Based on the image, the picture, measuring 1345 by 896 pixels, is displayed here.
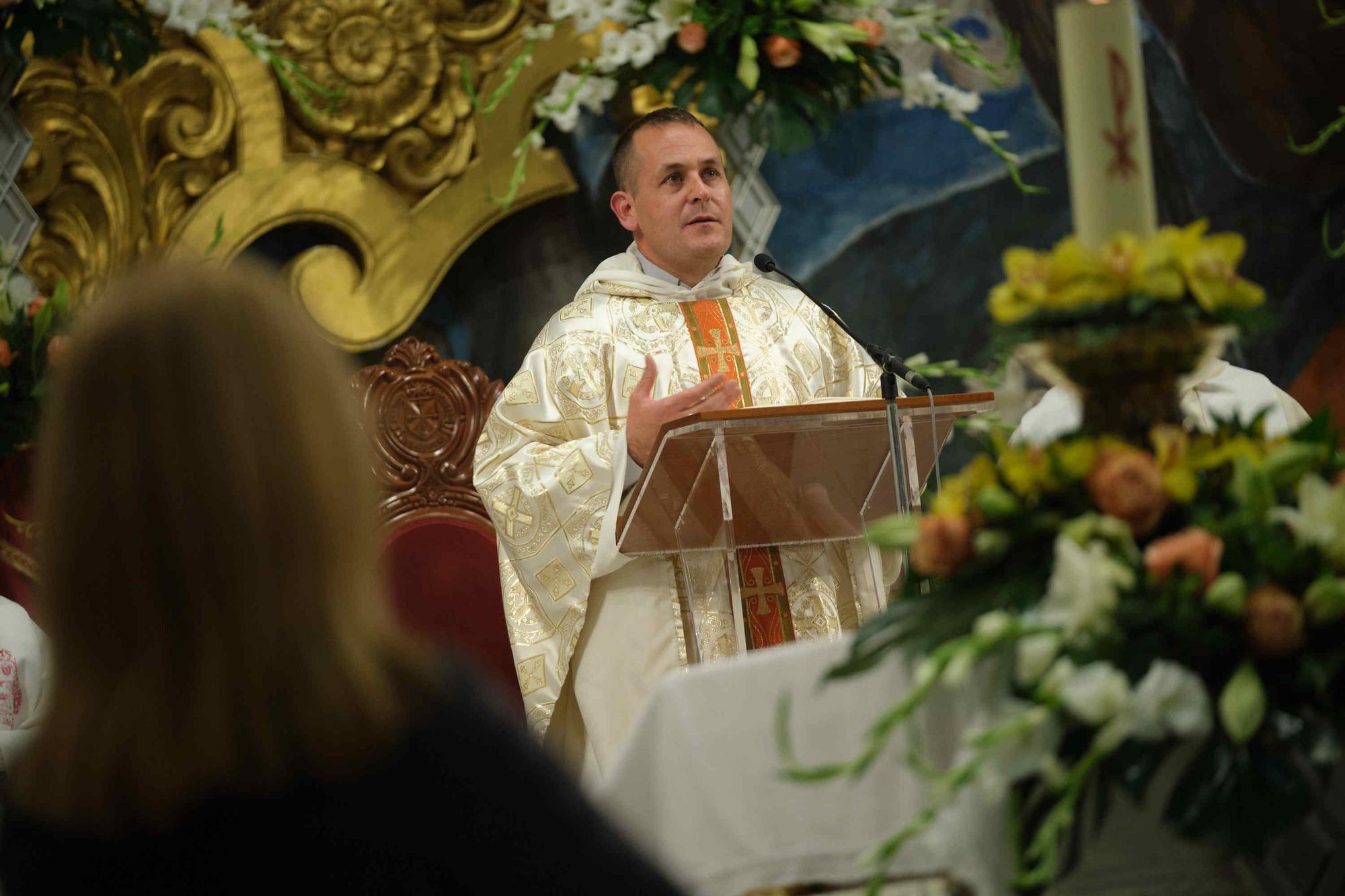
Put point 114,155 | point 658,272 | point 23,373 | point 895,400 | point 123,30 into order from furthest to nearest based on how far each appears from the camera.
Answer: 1. point 114,155
2. point 123,30
3. point 658,272
4. point 23,373
5. point 895,400

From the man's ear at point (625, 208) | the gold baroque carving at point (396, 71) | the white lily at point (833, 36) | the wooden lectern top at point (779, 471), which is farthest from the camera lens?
the gold baroque carving at point (396, 71)

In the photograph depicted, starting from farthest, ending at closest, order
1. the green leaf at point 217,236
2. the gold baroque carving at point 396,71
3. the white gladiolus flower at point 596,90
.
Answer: the gold baroque carving at point 396,71 → the green leaf at point 217,236 → the white gladiolus flower at point 596,90

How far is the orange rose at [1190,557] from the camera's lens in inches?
56.1

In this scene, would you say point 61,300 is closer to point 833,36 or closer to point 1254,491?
point 833,36

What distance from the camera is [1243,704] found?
136 centimetres

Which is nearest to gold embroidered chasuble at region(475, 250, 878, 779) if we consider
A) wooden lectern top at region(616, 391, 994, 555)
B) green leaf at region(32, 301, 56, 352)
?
wooden lectern top at region(616, 391, 994, 555)

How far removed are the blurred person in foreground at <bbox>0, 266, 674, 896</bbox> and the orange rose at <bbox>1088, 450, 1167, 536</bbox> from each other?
1.82 ft

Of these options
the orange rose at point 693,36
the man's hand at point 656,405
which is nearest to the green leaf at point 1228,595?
the man's hand at point 656,405

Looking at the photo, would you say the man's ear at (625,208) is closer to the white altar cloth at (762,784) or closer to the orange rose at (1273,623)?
the white altar cloth at (762,784)

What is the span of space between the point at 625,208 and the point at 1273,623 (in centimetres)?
331

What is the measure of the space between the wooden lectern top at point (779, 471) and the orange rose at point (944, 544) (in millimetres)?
1446

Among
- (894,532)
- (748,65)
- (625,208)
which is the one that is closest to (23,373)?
(625,208)

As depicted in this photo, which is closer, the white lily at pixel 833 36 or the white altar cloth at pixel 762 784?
the white altar cloth at pixel 762 784

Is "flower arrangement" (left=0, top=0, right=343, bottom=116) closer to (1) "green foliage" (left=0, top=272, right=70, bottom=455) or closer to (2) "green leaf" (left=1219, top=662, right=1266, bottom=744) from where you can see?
(1) "green foliage" (left=0, top=272, right=70, bottom=455)
